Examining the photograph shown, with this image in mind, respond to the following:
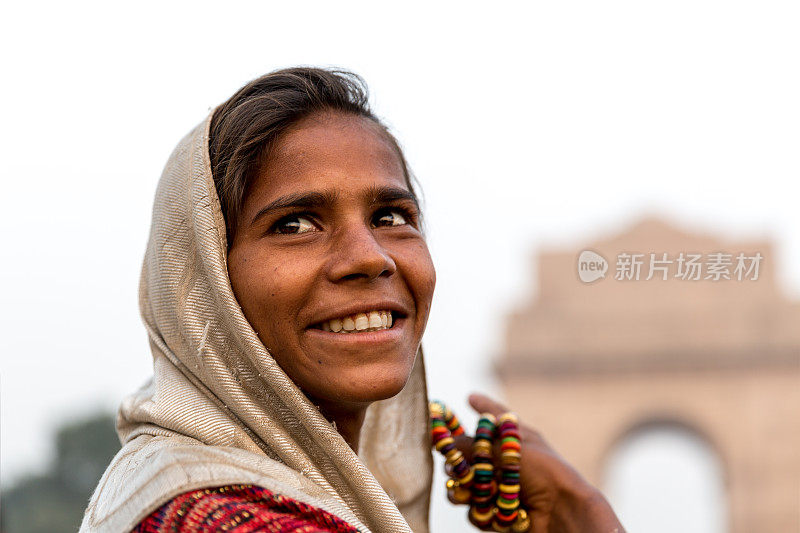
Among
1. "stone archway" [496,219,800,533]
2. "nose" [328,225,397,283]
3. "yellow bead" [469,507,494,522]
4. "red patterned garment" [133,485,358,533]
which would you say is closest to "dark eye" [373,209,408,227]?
"nose" [328,225,397,283]

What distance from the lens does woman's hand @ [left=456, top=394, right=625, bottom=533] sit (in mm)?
2559

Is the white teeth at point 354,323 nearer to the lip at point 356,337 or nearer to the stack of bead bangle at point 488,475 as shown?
the lip at point 356,337

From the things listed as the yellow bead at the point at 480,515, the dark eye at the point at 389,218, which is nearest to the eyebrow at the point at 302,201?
the dark eye at the point at 389,218

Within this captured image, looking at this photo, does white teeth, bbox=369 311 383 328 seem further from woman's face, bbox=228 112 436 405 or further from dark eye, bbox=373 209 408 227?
dark eye, bbox=373 209 408 227

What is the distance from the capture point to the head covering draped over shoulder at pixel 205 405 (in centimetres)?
166

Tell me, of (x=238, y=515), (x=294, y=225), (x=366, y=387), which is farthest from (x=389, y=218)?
(x=238, y=515)

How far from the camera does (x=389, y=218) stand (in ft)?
6.93

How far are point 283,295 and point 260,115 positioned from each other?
0.38m

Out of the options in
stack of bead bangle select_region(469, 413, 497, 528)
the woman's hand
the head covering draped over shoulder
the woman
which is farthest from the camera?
stack of bead bangle select_region(469, 413, 497, 528)

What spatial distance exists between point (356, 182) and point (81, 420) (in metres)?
21.0

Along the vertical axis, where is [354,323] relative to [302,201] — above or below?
below

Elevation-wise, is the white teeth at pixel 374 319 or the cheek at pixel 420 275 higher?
the cheek at pixel 420 275

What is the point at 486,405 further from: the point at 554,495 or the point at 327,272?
the point at 327,272

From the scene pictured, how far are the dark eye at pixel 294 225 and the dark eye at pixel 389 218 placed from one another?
0.57ft
